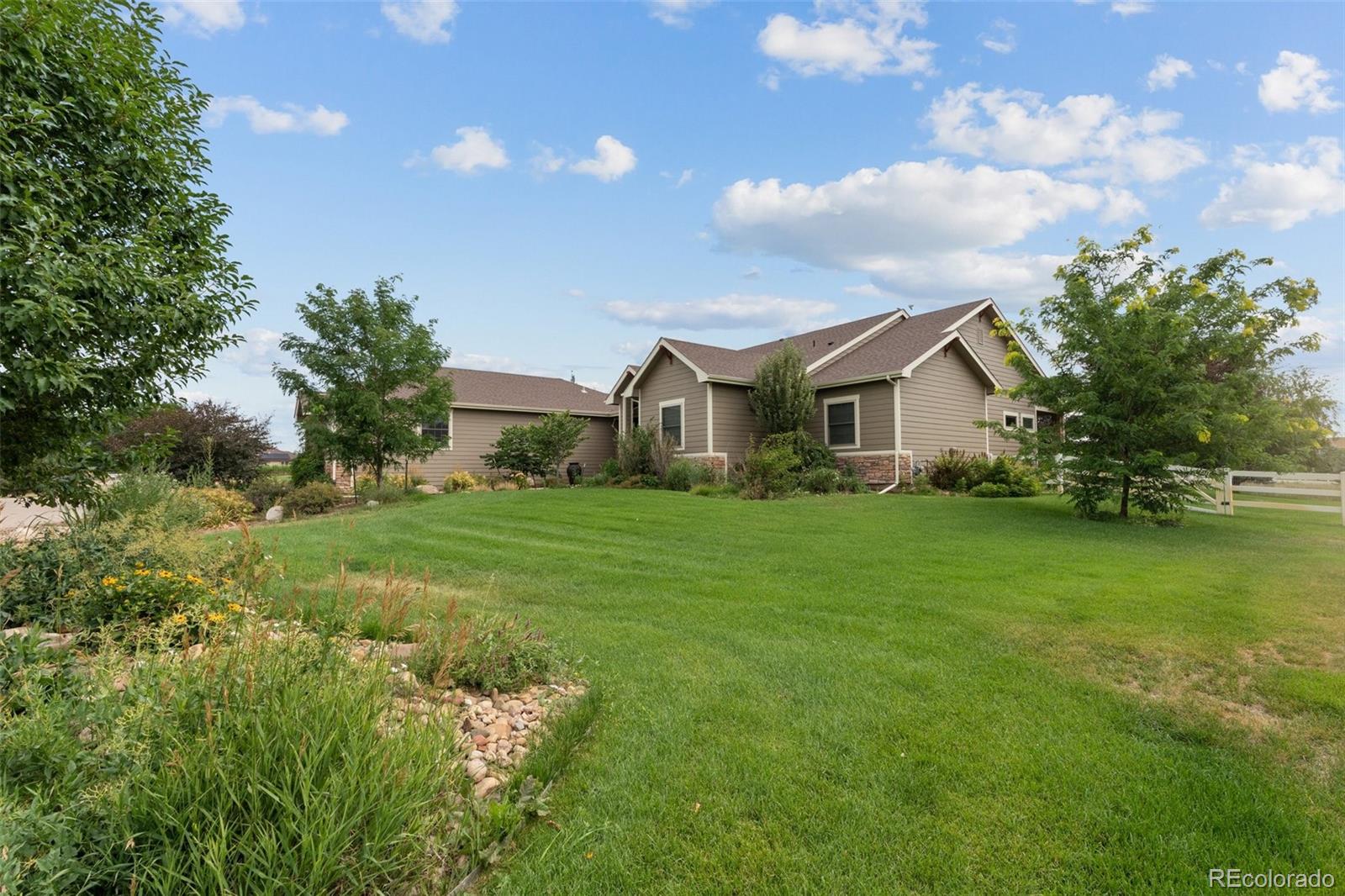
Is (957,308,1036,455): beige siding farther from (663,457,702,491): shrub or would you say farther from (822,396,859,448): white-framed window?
(663,457,702,491): shrub

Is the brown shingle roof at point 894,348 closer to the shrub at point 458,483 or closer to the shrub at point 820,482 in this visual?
the shrub at point 820,482

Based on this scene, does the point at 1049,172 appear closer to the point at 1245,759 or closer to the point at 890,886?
the point at 1245,759

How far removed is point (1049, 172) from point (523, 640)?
12576 millimetres

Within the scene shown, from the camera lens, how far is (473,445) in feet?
75.5

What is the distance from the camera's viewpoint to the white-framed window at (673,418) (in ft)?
60.7

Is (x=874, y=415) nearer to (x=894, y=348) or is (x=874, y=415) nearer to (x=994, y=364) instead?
(x=894, y=348)

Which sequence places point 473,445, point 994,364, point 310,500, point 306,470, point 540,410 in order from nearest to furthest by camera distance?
point 310,500 < point 306,470 < point 994,364 < point 473,445 < point 540,410

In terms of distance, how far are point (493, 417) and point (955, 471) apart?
53.0 ft

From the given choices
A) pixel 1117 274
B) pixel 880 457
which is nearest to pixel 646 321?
pixel 880 457

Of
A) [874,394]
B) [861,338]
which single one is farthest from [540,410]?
[874,394]

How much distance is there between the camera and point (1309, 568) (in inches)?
272

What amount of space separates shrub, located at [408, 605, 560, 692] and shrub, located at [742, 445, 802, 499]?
34.6 feet
